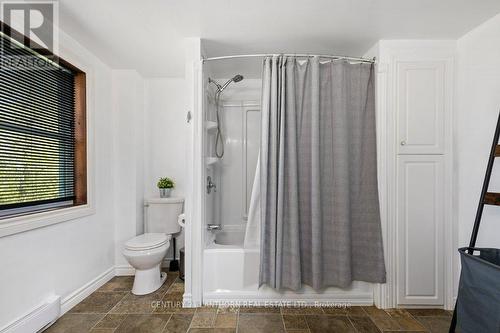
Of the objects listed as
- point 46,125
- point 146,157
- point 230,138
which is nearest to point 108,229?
point 146,157

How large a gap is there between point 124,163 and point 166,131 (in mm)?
585

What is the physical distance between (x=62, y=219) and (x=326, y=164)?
2091 mm

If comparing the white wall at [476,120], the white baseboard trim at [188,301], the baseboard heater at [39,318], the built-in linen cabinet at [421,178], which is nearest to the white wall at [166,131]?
the white baseboard trim at [188,301]

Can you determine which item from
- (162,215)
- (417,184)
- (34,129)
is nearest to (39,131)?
(34,129)

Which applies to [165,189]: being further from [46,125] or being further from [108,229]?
[46,125]

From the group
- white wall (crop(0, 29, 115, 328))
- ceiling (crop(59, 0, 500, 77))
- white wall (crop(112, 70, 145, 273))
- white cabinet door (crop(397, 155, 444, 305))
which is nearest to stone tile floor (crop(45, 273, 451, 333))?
white cabinet door (crop(397, 155, 444, 305))

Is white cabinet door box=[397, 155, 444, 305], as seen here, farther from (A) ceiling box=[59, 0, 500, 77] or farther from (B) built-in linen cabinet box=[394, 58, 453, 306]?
(A) ceiling box=[59, 0, 500, 77]

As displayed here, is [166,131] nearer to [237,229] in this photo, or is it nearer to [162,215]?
[162,215]

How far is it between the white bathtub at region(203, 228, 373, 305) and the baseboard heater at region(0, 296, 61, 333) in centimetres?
106

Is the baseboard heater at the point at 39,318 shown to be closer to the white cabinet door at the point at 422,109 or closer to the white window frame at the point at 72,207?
the white window frame at the point at 72,207

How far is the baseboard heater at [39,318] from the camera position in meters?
1.43

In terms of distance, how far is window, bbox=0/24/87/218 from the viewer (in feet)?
4.78

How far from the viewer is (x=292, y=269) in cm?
180

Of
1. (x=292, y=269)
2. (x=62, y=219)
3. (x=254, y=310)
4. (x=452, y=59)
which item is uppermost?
(x=452, y=59)
